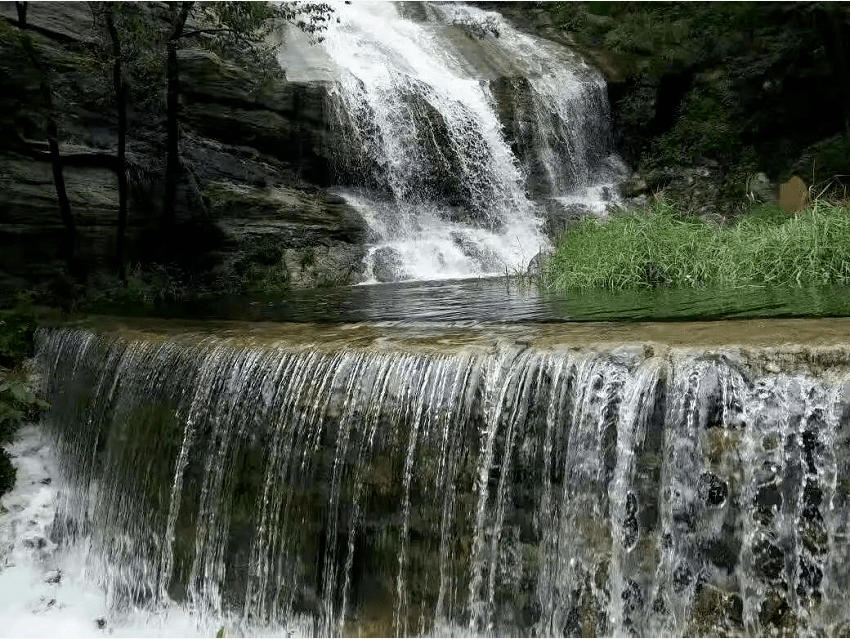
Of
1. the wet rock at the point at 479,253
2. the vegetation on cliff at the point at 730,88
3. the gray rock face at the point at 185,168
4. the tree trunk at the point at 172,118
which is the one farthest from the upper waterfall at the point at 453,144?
the tree trunk at the point at 172,118

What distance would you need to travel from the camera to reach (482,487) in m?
4.14

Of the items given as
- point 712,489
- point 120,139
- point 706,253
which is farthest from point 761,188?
point 712,489

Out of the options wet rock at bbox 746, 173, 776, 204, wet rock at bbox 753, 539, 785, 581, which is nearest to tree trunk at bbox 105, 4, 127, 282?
wet rock at bbox 753, 539, 785, 581

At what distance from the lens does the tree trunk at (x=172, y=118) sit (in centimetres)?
1047

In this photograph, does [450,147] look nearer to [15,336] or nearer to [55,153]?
[55,153]

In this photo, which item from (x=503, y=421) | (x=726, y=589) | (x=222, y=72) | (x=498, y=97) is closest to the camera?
(x=726, y=589)

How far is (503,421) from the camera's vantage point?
4.14 m

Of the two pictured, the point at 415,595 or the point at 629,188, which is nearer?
the point at 415,595

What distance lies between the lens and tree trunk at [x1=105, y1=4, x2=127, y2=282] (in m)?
9.88

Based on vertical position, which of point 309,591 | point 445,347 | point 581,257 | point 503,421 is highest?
point 581,257

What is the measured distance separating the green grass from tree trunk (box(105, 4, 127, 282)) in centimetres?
605

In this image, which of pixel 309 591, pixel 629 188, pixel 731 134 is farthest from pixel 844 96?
pixel 309 591

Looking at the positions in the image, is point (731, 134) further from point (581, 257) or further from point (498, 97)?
point (581, 257)

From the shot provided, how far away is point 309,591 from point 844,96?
47.2 ft
